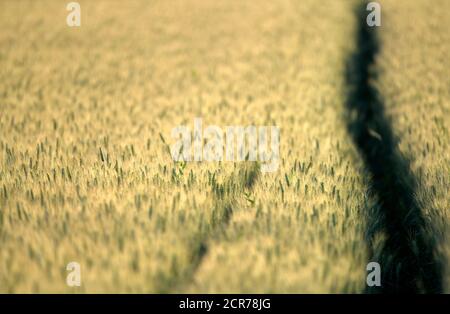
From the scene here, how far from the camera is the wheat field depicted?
188 centimetres

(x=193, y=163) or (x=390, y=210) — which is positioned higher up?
(x=193, y=163)

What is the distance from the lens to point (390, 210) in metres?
3.11

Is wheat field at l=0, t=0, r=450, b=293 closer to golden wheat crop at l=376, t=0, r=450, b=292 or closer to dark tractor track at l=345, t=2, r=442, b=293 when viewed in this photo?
golden wheat crop at l=376, t=0, r=450, b=292

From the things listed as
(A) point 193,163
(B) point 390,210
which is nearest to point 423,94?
(B) point 390,210

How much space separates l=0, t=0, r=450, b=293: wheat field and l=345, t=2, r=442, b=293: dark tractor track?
12 centimetres

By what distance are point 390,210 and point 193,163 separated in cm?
159

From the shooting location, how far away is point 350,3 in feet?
30.1

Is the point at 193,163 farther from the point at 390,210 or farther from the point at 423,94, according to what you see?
the point at 423,94

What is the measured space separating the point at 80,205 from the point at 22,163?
91 cm

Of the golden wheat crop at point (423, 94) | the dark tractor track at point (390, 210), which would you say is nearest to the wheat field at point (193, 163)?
the golden wheat crop at point (423, 94)

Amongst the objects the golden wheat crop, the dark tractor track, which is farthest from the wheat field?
the dark tractor track

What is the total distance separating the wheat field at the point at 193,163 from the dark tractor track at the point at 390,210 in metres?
0.12
